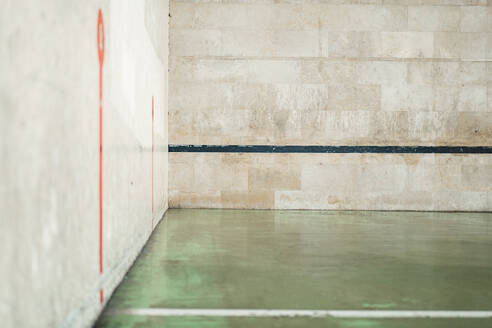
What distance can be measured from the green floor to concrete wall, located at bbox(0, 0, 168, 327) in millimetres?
376

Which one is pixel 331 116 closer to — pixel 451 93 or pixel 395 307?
pixel 451 93

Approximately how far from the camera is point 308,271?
119 inches

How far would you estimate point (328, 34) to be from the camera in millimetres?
6828

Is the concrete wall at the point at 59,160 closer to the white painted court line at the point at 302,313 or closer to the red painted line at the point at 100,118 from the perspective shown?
the red painted line at the point at 100,118

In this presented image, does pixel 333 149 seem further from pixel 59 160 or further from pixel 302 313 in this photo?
pixel 59 160

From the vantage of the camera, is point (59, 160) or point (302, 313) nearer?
point (59, 160)

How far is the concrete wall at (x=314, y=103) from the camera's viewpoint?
22.2 feet

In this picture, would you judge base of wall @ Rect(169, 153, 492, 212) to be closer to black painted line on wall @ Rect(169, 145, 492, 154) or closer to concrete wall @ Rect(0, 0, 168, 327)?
black painted line on wall @ Rect(169, 145, 492, 154)

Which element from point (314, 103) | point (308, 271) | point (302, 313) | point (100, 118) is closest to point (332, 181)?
point (314, 103)

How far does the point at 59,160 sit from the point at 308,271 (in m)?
2.02

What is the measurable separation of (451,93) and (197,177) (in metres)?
4.18

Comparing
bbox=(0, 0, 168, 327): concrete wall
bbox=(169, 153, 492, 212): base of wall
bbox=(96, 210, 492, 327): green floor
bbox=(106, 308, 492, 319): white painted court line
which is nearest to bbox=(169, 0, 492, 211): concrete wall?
bbox=(169, 153, 492, 212): base of wall

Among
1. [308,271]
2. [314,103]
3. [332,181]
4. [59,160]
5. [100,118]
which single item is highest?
[314,103]

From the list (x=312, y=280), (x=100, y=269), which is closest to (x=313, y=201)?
(x=312, y=280)
